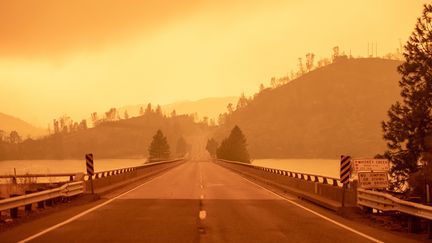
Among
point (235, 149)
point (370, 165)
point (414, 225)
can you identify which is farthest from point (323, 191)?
point (235, 149)

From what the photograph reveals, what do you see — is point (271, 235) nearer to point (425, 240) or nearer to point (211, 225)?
point (211, 225)

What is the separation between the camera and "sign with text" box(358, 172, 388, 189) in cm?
1859

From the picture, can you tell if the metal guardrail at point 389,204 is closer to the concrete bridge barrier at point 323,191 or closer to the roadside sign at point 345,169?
the concrete bridge barrier at point 323,191

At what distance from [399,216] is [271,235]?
6057mm

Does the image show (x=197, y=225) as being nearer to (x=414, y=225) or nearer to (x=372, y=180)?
(x=414, y=225)

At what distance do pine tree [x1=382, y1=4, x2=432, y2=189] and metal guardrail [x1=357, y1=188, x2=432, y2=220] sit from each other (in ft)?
84.1

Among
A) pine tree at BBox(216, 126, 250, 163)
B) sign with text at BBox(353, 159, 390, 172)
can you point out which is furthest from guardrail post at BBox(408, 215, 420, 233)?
pine tree at BBox(216, 126, 250, 163)

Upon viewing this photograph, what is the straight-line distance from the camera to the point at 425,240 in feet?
42.3

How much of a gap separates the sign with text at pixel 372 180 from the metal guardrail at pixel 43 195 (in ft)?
37.8

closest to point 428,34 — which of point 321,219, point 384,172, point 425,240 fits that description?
point 384,172

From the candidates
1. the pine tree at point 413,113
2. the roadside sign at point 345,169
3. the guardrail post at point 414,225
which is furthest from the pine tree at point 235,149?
the guardrail post at point 414,225

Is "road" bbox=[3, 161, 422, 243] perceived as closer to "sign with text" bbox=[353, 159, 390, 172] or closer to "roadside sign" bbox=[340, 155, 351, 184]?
"roadside sign" bbox=[340, 155, 351, 184]

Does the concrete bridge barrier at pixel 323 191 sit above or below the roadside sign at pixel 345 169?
below

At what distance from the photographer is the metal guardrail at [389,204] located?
13.0 metres
